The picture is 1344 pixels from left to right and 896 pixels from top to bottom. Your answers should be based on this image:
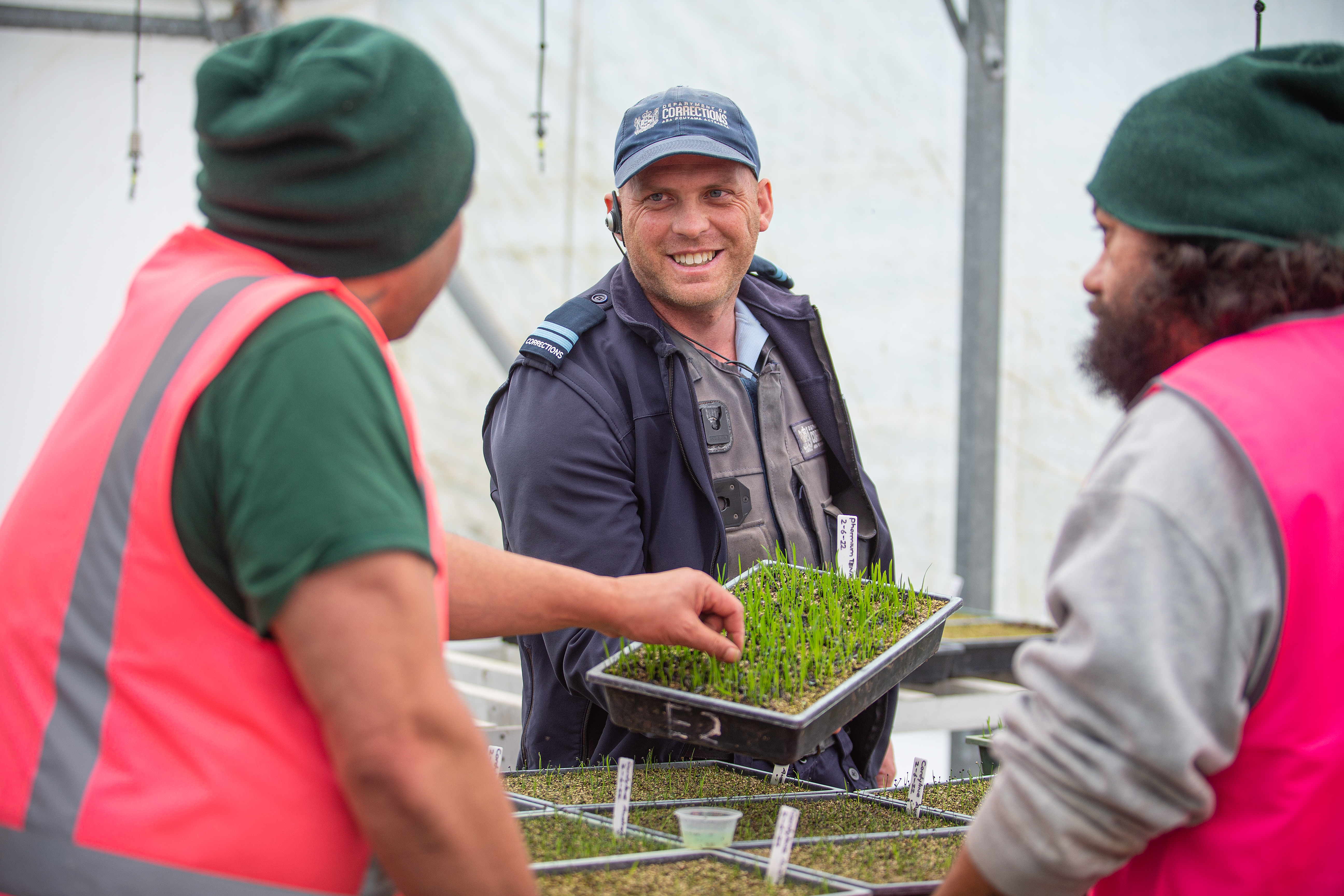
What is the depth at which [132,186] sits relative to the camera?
19.3ft

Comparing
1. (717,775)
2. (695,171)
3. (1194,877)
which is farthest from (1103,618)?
(695,171)

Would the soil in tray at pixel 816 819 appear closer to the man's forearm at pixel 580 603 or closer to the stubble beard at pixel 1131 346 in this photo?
the man's forearm at pixel 580 603

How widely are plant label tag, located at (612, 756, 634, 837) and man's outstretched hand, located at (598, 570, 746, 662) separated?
0.21 meters

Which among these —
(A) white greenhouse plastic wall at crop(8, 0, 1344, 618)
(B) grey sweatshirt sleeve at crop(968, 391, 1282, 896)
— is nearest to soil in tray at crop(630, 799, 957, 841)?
(B) grey sweatshirt sleeve at crop(968, 391, 1282, 896)

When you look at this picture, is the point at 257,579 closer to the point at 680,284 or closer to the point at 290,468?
the point at 290,468

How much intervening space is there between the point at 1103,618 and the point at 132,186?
610 centimetres

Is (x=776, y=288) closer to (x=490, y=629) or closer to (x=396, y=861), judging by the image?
(x=490, y=629)

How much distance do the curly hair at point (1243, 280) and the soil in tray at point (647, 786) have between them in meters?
1.19

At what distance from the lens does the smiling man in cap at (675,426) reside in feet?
7.29

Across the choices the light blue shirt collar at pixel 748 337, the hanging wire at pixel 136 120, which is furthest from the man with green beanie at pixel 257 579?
the hanging wire at pixel 136 120

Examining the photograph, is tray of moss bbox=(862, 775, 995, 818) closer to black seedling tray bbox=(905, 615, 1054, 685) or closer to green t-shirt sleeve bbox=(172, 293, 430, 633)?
green t-shirt sleeve bbox=(172, 293, 430, 633)

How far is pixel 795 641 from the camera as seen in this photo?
6.18 ft

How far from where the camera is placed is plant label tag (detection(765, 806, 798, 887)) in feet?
5.10

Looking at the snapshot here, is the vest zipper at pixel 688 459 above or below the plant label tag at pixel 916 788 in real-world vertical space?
above
